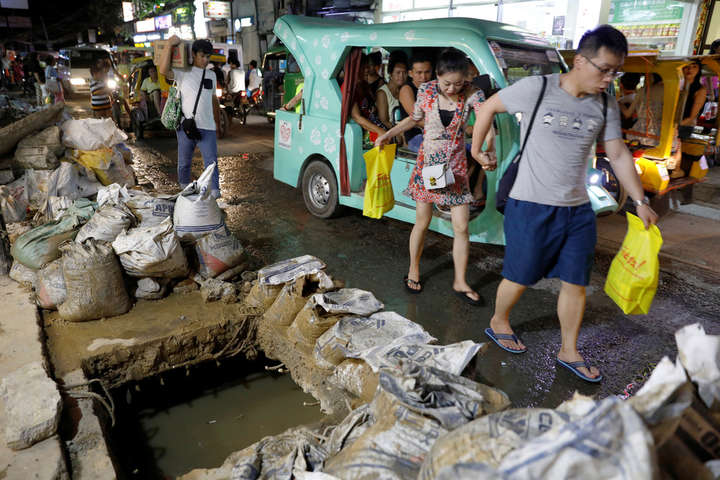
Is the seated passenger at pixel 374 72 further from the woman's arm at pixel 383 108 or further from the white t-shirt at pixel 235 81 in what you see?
the white t-shirt at pixel 235 81

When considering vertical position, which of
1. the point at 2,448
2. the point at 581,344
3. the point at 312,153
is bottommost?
the point at 581,344

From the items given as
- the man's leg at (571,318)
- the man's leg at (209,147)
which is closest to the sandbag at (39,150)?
the man's leg at (209,147)

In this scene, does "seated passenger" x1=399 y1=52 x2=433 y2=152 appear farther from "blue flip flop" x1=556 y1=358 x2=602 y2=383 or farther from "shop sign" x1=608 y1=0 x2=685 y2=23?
"shop sign" x1=608 y1=0 x2=685 y2=23

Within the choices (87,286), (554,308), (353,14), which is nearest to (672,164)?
(554,308)

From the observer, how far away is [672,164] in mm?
6445

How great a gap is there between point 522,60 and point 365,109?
66.9 inches

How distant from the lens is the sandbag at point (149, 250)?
3322 millimetres

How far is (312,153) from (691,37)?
916 centimetres

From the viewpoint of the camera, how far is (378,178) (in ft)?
13.1

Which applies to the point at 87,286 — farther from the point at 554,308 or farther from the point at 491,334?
the point at 554,308

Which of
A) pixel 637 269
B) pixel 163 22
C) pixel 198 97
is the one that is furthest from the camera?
pixel 163 22

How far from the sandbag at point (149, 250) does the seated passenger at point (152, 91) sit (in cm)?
937

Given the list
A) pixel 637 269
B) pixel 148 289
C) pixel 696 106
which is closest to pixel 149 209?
pixel 148 289

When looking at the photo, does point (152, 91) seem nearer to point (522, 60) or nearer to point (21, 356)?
point (522, 60)
